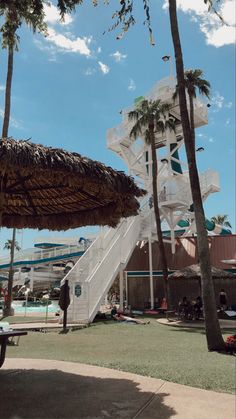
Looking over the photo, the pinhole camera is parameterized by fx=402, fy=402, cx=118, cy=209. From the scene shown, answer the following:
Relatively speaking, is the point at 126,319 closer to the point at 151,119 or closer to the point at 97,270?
the point at 97,270

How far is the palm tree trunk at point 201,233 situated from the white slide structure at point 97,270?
6218 mm

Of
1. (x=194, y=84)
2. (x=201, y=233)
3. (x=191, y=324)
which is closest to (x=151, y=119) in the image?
(x=194, y=84)

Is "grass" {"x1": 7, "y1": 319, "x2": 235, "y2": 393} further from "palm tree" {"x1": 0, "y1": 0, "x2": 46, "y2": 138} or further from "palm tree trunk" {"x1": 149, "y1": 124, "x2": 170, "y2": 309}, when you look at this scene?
"palm tree" {"x1": 0, "y1": 0, "x2": 46, "y2": 138}

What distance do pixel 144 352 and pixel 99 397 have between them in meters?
4.80

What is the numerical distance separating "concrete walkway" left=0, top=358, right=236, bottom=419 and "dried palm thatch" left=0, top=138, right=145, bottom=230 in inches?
106

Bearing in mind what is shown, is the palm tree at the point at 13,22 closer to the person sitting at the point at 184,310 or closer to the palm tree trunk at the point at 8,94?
the palm tree trunk at the point at 8,94

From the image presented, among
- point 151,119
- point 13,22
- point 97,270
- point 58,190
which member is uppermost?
point 13,22

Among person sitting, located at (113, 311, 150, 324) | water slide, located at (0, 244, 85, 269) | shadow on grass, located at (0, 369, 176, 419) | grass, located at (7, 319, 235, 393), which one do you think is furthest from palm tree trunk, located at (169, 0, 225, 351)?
water slide, located at (0, 244, 85, 269)

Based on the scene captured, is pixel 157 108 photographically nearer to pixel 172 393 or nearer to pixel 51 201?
pixel 51 201

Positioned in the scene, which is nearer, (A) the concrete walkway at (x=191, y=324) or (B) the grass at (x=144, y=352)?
(B) the grass at (x=144, y=352)

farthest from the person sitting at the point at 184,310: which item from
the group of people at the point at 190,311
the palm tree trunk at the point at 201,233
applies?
the palm tree trunk at the point at 201,233

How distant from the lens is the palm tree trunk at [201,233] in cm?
1066

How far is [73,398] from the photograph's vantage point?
16.8 feet

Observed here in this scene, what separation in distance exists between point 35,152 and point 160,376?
13.7ft
